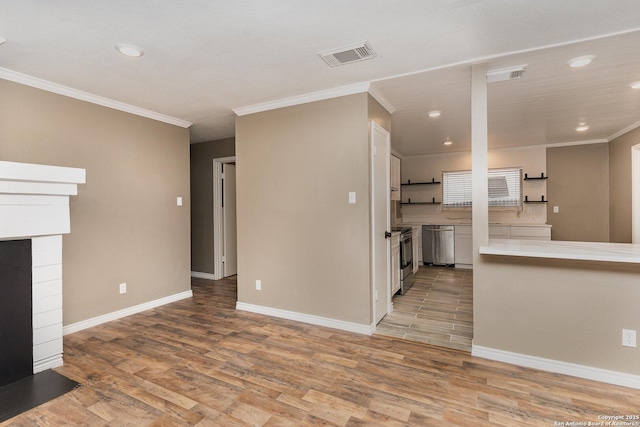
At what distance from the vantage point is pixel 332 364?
8.32 feet

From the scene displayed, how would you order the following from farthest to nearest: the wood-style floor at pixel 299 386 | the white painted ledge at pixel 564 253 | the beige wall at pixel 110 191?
the beige wall at pixel 110 191, the white painted ledge at pixel 564 253, the wood-style floor at pixel 299 386

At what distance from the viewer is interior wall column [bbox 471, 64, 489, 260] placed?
8.57 ft

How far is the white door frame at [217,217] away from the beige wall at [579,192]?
6.04 metres

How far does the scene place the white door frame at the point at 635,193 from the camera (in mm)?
4582

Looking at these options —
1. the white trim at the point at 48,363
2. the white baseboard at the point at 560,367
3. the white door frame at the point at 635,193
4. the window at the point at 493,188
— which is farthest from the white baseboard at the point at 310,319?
the window at the point at 493,188

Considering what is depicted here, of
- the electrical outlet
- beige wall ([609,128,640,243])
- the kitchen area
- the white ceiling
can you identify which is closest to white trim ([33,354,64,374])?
the white ceiling

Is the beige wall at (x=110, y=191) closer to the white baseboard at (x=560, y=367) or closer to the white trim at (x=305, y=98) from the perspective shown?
the white trim at (x=305, y=98)

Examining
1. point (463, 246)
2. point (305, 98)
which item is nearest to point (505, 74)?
point (305, 98)

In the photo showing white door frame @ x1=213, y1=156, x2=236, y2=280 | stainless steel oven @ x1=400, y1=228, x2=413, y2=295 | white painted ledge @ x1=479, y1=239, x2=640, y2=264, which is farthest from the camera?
white door frame @ x1=213, y1=156, x2=236, y2=280

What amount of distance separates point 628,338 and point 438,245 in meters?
4.40

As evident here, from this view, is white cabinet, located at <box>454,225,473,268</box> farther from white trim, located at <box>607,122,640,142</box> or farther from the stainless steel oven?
white trim, located at <box>607,122,640,142</box>

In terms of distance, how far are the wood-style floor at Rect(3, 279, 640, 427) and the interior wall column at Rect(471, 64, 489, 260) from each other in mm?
982

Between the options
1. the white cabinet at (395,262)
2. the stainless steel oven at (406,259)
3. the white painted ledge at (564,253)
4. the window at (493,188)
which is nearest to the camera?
the white painted ledge at (564,253)

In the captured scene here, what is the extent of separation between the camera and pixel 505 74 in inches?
109
